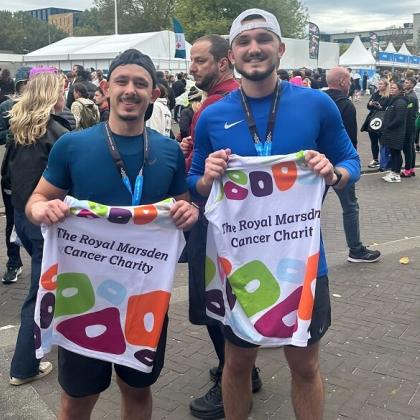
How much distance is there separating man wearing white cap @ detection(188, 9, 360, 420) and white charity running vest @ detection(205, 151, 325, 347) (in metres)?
0.09

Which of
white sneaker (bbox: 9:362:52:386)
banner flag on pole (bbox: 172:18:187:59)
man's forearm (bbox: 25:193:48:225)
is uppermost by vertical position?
banner flag on pole (bbox: 172:18:187:59)

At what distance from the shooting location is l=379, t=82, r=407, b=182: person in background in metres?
10.7

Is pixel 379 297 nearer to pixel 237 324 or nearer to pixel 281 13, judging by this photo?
pixel 237 324

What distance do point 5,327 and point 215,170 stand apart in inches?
114

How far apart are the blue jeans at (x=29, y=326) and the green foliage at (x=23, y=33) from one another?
99.8 metres

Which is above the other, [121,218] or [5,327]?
[121,218]

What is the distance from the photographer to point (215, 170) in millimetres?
2434

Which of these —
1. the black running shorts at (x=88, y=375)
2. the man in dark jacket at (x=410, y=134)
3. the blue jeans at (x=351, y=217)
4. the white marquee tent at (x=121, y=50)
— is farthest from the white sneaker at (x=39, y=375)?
the white marquee tent at (x=121, y=50)

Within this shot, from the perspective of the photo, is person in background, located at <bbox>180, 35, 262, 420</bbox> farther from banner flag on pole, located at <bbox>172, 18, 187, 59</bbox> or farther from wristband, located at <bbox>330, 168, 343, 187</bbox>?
banner flag on pole, located at <bbox>172, 18, 187, 59</bbox>

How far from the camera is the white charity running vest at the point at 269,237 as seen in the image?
8.11ft

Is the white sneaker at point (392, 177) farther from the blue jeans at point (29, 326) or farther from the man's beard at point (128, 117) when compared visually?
the man's beard at point (128, 117)

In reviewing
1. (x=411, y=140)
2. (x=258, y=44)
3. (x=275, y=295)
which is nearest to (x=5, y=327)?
(x=275, y=295)

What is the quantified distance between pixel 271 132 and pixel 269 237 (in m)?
0.48

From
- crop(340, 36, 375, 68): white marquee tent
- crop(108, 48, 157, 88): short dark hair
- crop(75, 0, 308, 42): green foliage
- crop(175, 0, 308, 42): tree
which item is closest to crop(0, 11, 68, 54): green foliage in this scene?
crop(75, 0, 308, 42): green foliage
